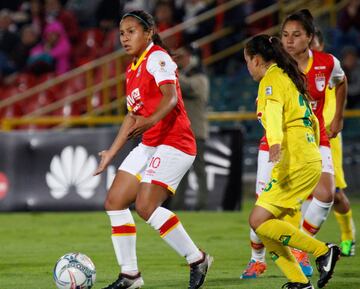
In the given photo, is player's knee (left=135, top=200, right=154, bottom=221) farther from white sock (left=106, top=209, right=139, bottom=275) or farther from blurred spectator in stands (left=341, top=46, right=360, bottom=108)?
blurred spectator in stands (left=341, top=46, right=360, bottom=108)

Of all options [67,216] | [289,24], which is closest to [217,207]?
[67,216]

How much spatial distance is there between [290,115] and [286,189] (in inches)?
21.1

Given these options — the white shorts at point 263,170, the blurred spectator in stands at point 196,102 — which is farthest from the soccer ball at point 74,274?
the blurred spectator in stands at point 196,102

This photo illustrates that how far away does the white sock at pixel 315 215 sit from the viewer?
360 inches

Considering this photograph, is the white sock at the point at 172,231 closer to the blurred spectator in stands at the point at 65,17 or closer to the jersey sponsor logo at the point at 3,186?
the jersey sponsor logo at the point at 3,186

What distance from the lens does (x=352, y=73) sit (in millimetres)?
17203

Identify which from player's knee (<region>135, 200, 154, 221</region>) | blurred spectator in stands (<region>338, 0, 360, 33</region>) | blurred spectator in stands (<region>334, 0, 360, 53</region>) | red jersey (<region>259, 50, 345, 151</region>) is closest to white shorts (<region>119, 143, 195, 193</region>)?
player's knee (<region>135, 200, 154, 221</region>)

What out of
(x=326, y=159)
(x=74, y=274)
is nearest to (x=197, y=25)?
(x=326, y=159)

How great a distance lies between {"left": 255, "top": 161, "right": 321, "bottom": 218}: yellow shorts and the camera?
7.27 meters

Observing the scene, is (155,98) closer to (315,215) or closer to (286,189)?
(286,189)

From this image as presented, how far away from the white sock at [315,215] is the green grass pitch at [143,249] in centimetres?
43

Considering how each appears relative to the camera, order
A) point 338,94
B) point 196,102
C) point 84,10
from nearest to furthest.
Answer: point 338,94 < point 196,102 < point 84,10

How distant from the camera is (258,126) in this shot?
17031mm

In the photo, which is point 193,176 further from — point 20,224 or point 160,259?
point 160,259
